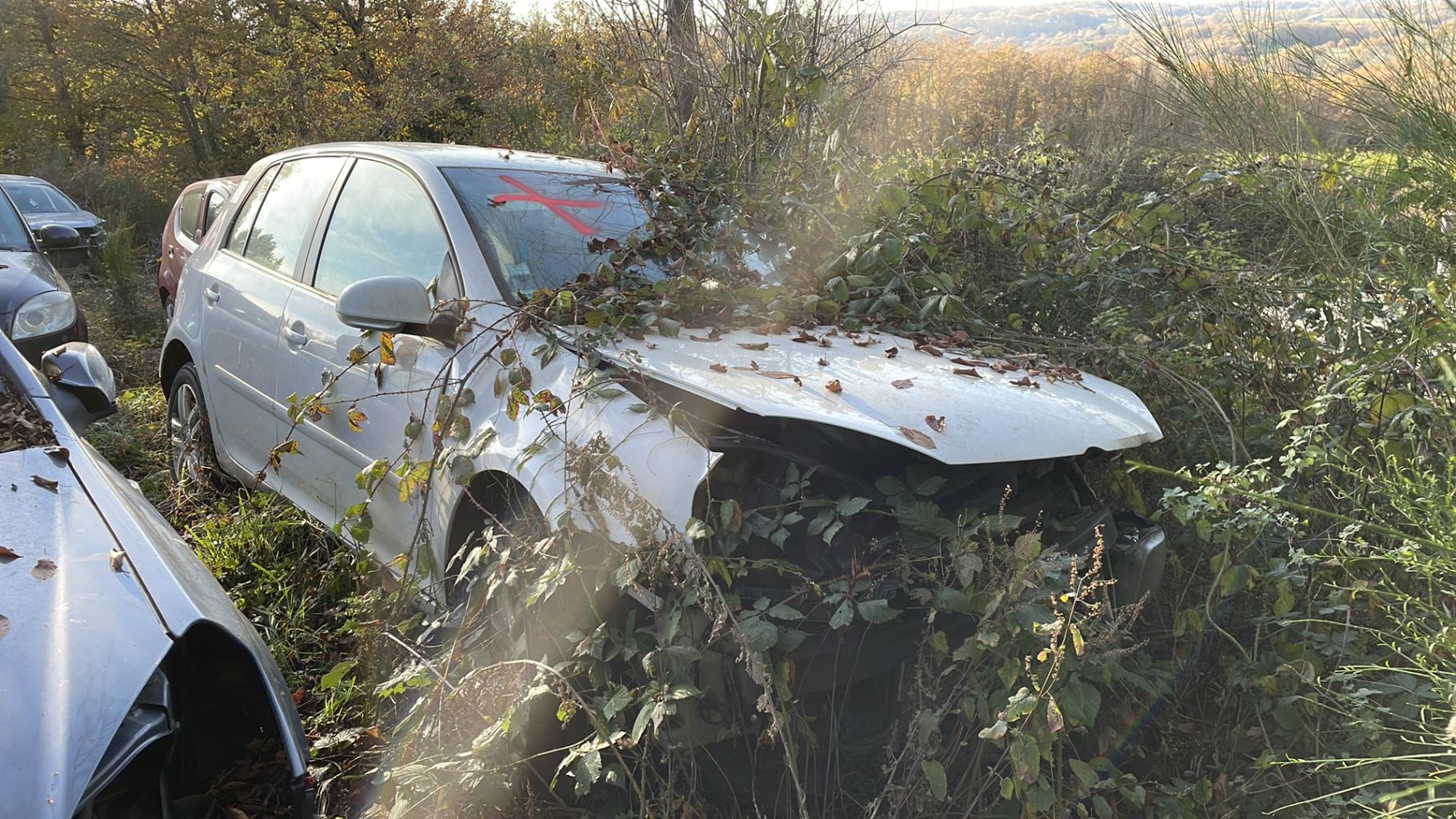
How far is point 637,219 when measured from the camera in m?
3.48

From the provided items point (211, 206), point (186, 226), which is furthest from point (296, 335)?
point (186, 226)

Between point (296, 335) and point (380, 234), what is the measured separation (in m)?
0.48

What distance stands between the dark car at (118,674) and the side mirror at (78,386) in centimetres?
48

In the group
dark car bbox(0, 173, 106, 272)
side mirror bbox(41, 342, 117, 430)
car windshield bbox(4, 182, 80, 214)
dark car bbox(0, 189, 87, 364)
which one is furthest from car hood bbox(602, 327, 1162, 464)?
car windshield bbox(4, 182, 80, 214)

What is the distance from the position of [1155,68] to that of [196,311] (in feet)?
12.7

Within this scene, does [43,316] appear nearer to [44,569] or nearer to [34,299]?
[34,299]

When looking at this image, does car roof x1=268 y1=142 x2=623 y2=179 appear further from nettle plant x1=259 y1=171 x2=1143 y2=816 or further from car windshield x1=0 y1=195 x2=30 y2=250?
car windshield x1=0 y1=195 x2=30 y2=250

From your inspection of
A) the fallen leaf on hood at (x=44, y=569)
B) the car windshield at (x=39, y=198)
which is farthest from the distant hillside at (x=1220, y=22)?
the car windshield at (x=39, y=198)

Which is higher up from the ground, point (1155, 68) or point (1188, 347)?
point (1155, 68)

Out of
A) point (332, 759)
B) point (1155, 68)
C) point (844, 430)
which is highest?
point (1155, 68)

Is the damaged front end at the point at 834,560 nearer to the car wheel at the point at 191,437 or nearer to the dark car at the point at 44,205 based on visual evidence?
the car wheel at the point at 191,437

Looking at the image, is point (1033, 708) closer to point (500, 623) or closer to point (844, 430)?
point (844, 430)

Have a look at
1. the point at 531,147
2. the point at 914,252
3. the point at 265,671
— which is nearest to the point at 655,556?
the point at 265,671

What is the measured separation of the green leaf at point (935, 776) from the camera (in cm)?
200
